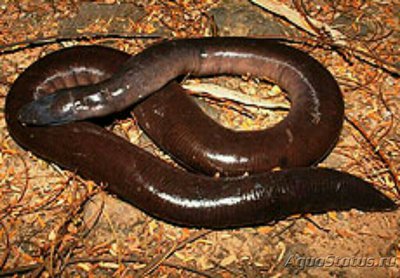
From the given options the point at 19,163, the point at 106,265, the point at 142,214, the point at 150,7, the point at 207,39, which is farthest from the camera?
the point at 150,7

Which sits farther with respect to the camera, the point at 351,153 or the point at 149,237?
the point at 351,153

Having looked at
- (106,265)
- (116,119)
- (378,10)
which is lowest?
(106,265)

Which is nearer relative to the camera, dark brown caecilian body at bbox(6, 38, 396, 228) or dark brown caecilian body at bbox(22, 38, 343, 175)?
dark brown caecilian body at bbox(6, 38, 396, 228)

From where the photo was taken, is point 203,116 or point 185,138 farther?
point 203,116

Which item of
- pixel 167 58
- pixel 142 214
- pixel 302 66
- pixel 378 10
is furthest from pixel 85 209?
pixel 378 10

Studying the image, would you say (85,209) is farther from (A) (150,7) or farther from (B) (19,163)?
(A) (150,7)

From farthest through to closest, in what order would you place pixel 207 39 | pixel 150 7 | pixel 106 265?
pixel 150 7 → pixel 207 39 → pixel 106 265

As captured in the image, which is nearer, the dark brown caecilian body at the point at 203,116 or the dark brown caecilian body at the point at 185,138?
the dark brown caecilian body at the point at 185,138

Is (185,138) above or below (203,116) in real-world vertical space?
below
